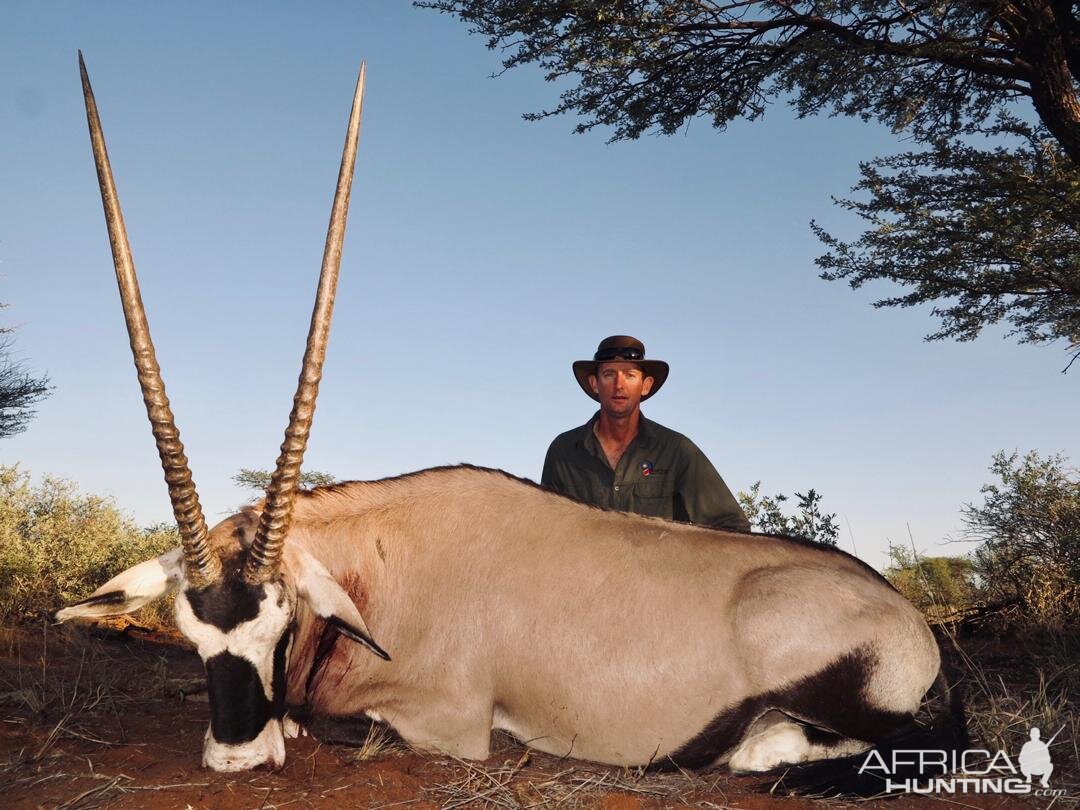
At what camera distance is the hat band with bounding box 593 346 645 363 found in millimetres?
5948

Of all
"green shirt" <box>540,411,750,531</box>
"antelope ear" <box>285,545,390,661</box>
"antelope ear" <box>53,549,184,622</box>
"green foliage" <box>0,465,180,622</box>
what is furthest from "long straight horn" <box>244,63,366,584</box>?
"green foliage" <box>0,465,180,622</box>

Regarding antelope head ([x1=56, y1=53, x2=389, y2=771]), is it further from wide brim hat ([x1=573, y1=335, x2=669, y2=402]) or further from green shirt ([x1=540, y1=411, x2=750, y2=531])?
wide brim hat ([x1=573, y1=335, x2=669, y2=402])

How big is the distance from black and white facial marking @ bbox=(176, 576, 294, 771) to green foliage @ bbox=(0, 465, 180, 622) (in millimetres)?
4479

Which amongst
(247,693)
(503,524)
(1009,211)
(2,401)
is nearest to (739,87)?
(1009,211)

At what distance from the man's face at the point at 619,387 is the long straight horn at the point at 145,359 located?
9.72 ft

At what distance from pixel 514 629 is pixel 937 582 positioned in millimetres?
7721

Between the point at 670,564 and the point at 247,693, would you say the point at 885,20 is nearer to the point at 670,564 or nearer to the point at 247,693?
the point at 670,564

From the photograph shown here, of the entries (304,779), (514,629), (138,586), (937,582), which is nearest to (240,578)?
(138,586)

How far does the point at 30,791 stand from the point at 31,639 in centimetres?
369

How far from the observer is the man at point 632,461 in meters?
5.61

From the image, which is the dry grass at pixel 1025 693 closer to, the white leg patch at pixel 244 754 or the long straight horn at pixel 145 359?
the white leg patch at pixel 244 754

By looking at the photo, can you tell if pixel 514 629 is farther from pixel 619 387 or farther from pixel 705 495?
pixel 619 387

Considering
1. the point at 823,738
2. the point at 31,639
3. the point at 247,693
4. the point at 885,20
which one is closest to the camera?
the point at 247,693

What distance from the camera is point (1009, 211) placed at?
33.3ft
